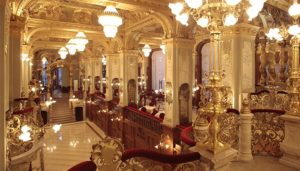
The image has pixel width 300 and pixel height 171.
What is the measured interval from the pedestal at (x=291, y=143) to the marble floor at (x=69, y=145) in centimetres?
830

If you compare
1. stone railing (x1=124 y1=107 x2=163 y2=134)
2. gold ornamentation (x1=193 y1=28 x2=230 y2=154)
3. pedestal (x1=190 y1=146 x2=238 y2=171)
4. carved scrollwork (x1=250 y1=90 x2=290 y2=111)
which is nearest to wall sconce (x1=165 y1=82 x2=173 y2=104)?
stone railing (x1=124 y1=107 x2=163 y2=134)

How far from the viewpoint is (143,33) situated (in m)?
12.6

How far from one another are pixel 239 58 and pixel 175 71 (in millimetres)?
2129

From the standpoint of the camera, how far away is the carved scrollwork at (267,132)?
189 inches

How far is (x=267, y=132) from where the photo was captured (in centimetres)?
486

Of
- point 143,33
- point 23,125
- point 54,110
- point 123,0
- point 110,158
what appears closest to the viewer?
point 110,158

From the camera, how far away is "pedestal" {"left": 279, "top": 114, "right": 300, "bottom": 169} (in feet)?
13.8

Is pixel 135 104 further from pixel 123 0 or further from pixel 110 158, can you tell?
pixel 110 158

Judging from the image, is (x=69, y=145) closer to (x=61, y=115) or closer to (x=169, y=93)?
(x=61, y=115)

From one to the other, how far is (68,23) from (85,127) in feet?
29.4

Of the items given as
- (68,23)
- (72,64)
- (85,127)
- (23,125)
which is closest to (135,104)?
(68,23)

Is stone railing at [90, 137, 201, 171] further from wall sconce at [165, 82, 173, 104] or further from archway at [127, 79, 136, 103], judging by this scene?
archway at [127, 79, 136, 103]

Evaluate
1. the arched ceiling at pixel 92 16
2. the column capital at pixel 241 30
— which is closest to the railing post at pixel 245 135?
the column capital at pixel 241 30

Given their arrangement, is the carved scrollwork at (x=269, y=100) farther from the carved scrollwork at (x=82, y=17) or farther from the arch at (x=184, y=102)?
the carved scrollwork at (x=82, y=17)
